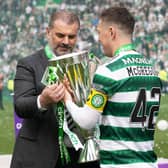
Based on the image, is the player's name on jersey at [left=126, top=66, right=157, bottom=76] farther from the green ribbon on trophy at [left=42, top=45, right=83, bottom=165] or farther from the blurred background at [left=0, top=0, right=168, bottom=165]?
the blurred background at [left=0, top=0, right=168, bottom=165]

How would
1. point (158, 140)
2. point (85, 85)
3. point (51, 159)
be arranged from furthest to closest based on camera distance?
point (158, 140) < point (51, 159) < point (85, 85)

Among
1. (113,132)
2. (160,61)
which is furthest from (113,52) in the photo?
(160,61)

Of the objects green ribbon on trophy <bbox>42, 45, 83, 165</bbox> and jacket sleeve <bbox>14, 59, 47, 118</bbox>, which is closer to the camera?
green ribbon on trophy <bbox>42, 45, 83, 165</bbox>

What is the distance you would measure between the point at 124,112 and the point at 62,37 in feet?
1.99

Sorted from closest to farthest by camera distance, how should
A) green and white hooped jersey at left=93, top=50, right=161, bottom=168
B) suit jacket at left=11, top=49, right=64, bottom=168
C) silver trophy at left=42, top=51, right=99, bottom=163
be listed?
green and white hooped jersey at left=93, top=50, right=161, bottom=168, silver trophy at left=42, top=51, right=99, bottom=163, suit jacket at left=11, top=49, right=64, bottom=168

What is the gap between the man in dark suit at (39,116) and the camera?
8.66ft

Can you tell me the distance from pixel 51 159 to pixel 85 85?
409 millimetres

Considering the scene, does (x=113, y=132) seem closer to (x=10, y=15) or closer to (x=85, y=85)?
(x=85, y=85)

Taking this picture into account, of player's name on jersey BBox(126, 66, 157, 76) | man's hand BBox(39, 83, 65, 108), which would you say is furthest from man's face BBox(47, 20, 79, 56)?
player's name on jersey BBox(126, 66, 157, 76)

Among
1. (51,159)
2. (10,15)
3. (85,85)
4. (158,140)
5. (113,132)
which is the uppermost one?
(10,15)

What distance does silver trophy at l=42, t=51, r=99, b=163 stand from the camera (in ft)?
7.89

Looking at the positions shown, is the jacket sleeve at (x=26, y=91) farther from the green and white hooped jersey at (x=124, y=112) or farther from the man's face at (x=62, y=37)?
the green and white hooped jersey at (x=124, y=112)

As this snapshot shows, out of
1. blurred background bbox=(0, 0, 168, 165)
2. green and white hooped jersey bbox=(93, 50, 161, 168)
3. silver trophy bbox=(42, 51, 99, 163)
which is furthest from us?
blurred background bbox=(0, 0, 168, 165)

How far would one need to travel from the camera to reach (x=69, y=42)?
2740 millimetres
